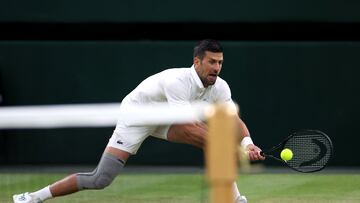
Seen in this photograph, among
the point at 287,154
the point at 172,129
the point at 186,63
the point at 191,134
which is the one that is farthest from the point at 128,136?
the point at 186,63

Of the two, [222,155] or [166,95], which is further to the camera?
[166,95]

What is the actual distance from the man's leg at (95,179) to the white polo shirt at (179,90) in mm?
503

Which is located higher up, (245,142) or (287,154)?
(245,142)

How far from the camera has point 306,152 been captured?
726 centimetres

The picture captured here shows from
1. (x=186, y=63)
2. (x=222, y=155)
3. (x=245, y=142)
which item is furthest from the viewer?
(x=186, y=63)

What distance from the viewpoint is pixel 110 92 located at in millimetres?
12266

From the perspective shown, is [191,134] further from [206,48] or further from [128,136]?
[206,48]

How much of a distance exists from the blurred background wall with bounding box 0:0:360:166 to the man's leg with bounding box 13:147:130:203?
4.79 meters

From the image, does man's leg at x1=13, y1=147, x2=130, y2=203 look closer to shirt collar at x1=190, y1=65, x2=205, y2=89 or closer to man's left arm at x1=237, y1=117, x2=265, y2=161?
shirt collar at x1=190, y1=65, x2=205, y2=89

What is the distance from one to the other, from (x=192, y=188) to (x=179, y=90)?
9.06 feet

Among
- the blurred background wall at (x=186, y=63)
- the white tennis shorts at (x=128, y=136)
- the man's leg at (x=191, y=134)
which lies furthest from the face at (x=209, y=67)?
the blurred background wall at (x=186, y=63)

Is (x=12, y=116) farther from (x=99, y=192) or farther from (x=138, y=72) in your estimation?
(x=138, y=72)

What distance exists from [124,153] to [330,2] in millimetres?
5709

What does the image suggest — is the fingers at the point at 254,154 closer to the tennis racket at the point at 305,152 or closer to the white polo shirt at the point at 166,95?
the tennis racket at the point at 305,152
